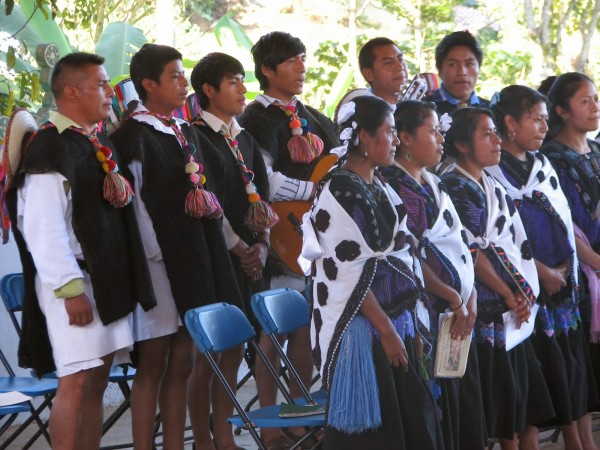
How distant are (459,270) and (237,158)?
47.8 inches

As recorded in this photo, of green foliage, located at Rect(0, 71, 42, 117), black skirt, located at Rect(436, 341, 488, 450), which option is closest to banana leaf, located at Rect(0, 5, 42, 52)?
green foliage, located at Rect(0, 71, 42, 117)

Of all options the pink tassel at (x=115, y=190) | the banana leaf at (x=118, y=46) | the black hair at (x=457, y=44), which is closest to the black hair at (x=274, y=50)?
the black hair at (x=457, y=44)

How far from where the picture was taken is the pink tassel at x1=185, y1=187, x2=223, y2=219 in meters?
4.37

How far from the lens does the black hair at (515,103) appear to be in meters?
4.87

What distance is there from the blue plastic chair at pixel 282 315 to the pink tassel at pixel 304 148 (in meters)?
0.84

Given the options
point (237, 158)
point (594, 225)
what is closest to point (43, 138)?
point (237, 158)

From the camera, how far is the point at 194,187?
442 centimetres

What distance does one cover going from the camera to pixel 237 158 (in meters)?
4.87

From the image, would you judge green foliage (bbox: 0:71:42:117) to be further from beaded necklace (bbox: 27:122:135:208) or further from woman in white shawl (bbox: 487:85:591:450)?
woman in white shawl (bbox: 487:85:591:450)

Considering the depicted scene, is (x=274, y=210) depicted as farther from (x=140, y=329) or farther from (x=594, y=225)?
(x=594, y=225)

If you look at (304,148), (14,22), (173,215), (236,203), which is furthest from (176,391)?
Result: (14,22)

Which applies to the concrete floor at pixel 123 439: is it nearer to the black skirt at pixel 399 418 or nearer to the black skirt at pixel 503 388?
the black skirt at pixel 503 388

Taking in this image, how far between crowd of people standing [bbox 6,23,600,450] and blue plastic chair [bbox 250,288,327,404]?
210mm

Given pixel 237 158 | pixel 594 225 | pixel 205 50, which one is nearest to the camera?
pixel 237 158
